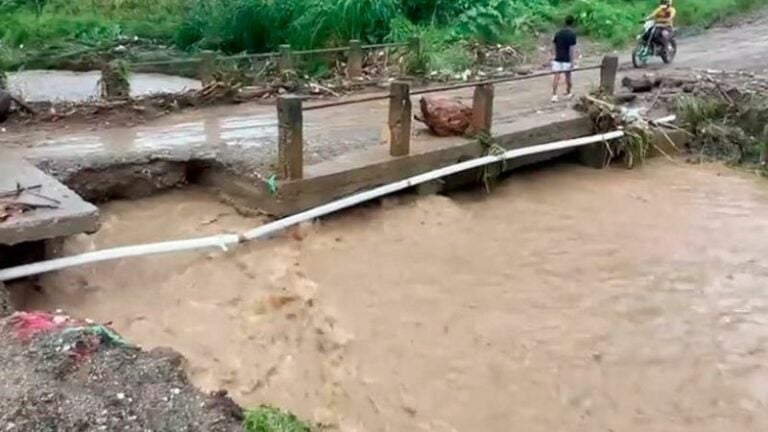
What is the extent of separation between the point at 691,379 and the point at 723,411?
1.21 feet

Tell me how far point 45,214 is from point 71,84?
33.2ft

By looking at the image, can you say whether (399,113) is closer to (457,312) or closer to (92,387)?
(457,312)

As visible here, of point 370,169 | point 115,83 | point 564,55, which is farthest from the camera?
point 564,55

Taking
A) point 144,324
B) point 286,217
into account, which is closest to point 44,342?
point 144,324

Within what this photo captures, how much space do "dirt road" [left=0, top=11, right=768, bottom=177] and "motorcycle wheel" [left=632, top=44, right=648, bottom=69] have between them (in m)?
2.56

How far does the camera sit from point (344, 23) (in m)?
15.1

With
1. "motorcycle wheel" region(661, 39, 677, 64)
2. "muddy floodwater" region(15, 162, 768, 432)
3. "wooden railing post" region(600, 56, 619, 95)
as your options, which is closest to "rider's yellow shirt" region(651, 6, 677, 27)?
"motorcycle wheel" region(661, 39, 677, 64)

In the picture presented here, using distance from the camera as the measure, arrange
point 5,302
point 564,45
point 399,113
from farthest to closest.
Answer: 1. point 564,45
2. point 399,113
3. point 5,302

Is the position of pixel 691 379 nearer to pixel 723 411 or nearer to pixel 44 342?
pixel 723 411

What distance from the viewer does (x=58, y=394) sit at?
151 inches

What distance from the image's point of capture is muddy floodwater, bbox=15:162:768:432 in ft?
18.3

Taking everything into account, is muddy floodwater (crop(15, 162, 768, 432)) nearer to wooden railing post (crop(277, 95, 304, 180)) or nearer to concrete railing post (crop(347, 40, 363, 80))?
wooden railing post (crop(277, 95, 304, 180))

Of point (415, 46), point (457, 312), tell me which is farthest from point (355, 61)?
point (457, 312)

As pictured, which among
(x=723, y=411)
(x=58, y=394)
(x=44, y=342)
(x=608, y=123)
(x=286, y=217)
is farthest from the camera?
(x=608, y=123)
